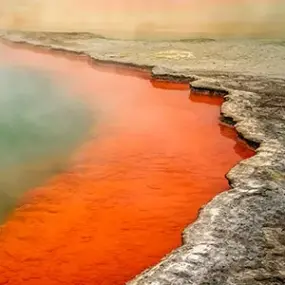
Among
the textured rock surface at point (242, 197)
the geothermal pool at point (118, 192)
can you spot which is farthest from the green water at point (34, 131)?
the textured rock surface at point (242, 197)

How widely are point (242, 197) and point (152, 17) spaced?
13843mm

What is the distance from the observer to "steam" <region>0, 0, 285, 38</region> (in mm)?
14133

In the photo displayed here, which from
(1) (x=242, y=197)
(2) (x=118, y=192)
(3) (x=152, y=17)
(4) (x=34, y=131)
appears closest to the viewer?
(1) (x=242, y=197)

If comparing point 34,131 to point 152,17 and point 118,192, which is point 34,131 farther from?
point 152,17

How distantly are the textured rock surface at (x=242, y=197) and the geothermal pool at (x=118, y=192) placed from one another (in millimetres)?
258

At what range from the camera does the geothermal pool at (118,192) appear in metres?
3.44

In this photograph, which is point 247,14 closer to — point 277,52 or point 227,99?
point 277,52

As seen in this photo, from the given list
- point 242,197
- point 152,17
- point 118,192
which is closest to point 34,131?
point 118,192

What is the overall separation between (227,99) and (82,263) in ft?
13.3

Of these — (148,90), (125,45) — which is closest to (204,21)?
(125,45)

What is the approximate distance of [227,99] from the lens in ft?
22.5

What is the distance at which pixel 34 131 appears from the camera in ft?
20.3

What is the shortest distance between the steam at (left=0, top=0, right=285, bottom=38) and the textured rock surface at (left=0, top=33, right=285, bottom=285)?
4.45 metres

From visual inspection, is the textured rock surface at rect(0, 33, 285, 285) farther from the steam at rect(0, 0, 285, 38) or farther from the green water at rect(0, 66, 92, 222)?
the steam at rect(0, 0, 285, 38)
